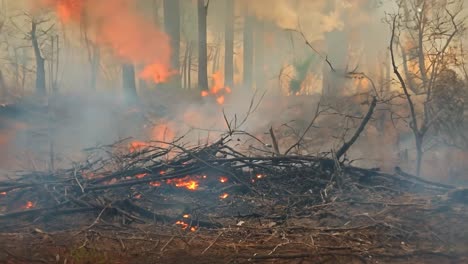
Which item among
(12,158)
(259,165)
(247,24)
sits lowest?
(12,158)

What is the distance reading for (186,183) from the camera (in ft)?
25.9

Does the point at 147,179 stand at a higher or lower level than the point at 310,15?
lower

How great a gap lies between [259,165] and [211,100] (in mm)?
16142

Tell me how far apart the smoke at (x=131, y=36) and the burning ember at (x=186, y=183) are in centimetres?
1555

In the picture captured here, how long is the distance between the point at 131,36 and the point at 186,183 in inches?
640

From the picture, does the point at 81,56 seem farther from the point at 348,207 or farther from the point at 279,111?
the point at 348,207

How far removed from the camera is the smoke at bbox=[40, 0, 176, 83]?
853 inches

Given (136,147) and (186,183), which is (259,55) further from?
(186,183)

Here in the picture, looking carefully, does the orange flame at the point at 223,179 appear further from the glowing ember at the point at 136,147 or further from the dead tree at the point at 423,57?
the dead tree at the point at 423,57

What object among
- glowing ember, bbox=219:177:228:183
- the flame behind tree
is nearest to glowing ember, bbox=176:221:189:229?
glowing ember, bbox=219:177:228:183

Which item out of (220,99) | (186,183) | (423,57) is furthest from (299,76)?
(186,183)

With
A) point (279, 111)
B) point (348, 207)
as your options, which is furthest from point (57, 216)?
point (279, 111)

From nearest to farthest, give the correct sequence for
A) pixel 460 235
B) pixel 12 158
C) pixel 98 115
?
pixel 460 235 < pixel 12 158 < pixel 98 115

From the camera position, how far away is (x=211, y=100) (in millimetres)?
23938
